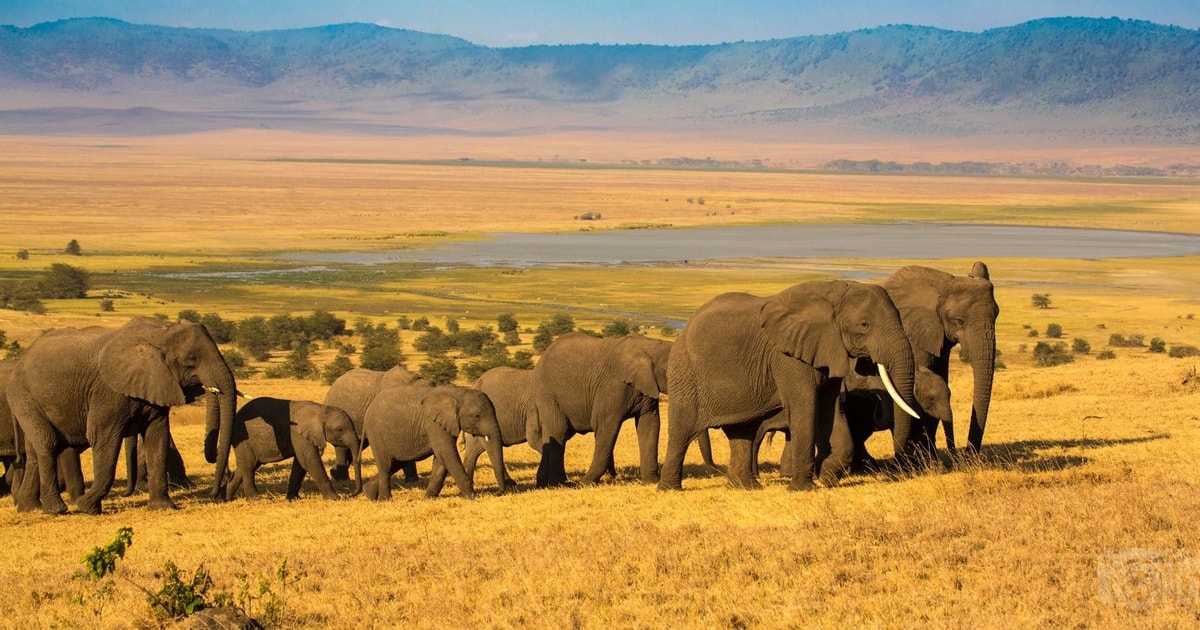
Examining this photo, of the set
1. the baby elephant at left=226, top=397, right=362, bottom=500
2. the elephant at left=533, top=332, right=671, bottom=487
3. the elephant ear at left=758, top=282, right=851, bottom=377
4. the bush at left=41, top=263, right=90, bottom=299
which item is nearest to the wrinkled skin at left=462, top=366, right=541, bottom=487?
the elephant at left=533, top=332, right=671, bottom=487

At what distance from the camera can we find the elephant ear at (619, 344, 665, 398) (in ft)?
56.2

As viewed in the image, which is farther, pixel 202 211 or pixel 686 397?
pixel 202 211

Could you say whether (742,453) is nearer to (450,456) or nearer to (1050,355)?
(450,456)

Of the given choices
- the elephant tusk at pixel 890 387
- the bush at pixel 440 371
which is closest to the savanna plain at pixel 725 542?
the elephant tusk at pixel 890 387

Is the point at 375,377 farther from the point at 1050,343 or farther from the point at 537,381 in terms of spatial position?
the point at 1050,343

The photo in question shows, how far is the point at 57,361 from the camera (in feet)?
53.7

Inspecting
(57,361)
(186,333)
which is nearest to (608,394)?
(186,333)

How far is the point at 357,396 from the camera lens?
19.3 m

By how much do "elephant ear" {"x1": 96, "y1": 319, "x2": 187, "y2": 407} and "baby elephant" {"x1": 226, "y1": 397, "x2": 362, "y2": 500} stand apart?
1899 mm

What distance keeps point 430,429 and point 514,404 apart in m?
1.98

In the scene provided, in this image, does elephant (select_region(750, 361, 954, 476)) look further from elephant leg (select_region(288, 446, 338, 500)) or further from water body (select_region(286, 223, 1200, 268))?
water body (select_region(286, 223, 1200, 268))

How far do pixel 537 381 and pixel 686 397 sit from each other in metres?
3.44

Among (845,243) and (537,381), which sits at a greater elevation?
(537,381)

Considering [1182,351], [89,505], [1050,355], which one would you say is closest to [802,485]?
[89,505]
